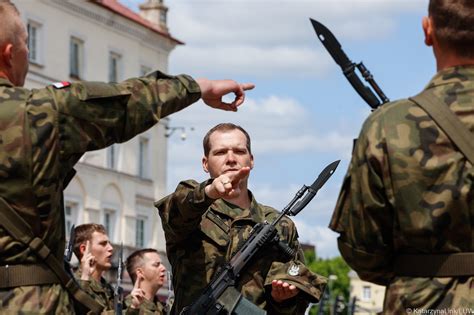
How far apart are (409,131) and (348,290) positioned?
130 m

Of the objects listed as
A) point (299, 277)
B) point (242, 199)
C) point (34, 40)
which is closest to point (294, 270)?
point (299, 277)

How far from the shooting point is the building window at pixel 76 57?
63.0m

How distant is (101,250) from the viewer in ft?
50.4

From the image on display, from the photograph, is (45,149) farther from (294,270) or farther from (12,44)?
(294,270)

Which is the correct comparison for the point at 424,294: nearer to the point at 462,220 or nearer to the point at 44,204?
the point at 462,220

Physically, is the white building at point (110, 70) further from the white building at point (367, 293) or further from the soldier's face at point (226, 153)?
the white building at point (367, 293)

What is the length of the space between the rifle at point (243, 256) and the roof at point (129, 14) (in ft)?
180

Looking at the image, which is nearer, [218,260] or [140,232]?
[218,260]

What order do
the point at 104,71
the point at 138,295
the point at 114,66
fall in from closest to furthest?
1. the point at 138,295
2. the point at 104,71
3. the point at 114,66

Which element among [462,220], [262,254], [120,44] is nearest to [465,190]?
[462,220]

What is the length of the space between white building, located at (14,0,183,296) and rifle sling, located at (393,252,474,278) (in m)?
52.6

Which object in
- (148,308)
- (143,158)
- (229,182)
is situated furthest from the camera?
(143,158)

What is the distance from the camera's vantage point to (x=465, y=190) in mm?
6566

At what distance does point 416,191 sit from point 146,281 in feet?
31.7
